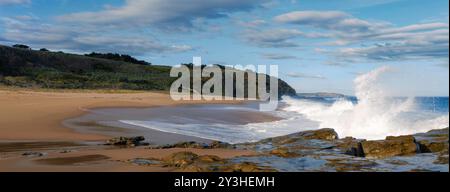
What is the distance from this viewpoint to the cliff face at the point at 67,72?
4139 cm

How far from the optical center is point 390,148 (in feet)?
A: 28.7

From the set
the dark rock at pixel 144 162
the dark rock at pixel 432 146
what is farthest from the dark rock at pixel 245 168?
the dark rock at pixel 432 146

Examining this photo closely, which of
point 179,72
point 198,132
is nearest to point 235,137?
point 198,132

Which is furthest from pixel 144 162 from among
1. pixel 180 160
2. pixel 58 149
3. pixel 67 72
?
pixel 67 72

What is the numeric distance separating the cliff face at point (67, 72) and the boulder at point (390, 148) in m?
32.9

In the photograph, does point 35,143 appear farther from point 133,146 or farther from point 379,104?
point 379,104

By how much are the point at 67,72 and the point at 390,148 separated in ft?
169

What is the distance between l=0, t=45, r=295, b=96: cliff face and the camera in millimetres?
41394

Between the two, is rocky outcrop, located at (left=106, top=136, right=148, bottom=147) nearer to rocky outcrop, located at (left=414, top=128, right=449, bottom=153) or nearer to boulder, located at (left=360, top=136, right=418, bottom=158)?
boulder, located at (left=360, top=136, right=418, bottom=158)

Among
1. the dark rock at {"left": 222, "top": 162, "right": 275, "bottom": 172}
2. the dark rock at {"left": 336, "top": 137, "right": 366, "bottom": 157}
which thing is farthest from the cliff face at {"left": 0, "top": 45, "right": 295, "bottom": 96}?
the dark rock at {"left": 222, "top": 162, "right": 275, "bottom": 172}

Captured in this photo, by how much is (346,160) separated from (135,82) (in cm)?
4843

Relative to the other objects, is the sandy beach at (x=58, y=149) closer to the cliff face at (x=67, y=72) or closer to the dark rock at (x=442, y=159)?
the dark rock at (x=442, y=159)
